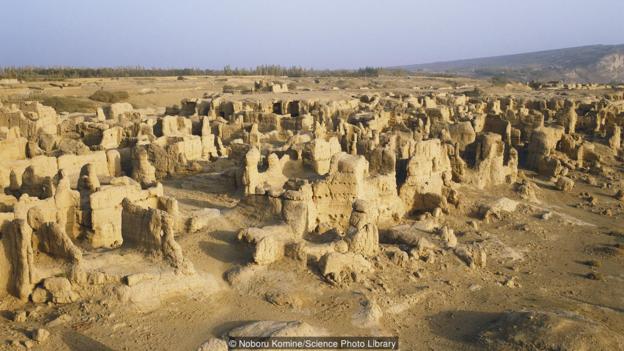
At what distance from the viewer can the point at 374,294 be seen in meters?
10.2

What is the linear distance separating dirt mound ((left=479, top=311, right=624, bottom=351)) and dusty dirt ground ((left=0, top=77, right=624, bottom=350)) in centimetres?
36

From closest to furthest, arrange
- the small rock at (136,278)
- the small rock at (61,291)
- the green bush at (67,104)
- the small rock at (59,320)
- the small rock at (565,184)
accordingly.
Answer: the small rock at (59,320) → the small rock at (61,291) → the small rock at (136,278) → the small rock at (565,184) → the green bush at (67,104)

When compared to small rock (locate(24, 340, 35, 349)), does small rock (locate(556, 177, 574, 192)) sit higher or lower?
lower

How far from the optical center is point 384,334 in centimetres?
906

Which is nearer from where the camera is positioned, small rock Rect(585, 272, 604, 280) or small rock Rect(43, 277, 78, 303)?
small rock Rect(43, 277, 78, 303)

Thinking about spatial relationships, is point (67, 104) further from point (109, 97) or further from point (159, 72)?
point (159, 72)

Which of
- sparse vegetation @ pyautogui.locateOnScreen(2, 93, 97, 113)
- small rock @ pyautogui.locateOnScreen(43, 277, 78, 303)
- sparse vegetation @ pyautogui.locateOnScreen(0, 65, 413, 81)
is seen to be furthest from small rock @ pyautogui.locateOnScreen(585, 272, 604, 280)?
sparse vegetation @ pyautogui.locateOnScreen(0, 65, 413, 81)

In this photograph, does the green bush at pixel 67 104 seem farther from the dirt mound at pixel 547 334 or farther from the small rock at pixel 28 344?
the dirt mound at pixel 547 334

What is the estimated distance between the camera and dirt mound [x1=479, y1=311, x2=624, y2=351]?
27.8 ft

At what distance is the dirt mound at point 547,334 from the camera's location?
8.48 m

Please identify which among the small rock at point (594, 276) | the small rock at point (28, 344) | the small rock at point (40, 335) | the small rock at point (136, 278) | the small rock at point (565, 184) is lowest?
the small rock at point (594, 276)

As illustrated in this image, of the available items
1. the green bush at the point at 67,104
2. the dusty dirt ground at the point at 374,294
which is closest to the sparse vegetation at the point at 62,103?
the green bush at the point at 67,104

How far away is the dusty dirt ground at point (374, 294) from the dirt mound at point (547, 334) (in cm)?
36

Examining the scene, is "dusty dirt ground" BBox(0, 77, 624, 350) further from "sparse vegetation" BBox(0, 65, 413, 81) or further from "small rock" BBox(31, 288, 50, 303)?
"sparse vegetation" BBox(0, 65, 413, 81)
